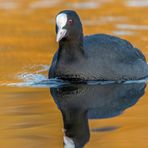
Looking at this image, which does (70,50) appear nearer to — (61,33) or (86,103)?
(61,33)

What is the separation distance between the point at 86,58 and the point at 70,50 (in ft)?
0.93

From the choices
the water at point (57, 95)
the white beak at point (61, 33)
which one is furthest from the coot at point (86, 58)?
the water at point (57, 95)

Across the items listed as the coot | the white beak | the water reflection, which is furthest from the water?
the white beak

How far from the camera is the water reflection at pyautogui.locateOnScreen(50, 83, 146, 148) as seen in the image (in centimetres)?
872

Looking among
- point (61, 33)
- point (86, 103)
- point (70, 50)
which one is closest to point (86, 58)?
point (70, 50)

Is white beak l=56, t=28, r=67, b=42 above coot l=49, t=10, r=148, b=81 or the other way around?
above

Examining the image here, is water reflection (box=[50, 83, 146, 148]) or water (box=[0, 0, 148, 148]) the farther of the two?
water reflection (box=[50, 83, 146, 148])

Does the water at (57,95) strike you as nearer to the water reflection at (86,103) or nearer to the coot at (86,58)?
the water reflection at (86,103)

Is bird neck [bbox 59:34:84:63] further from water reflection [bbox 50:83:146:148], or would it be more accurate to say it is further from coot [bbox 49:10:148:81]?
water reflection [bbox 50:83:146:148]

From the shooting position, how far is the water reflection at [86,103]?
872cm

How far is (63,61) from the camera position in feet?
38.0

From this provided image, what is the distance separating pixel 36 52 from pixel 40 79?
220 cm

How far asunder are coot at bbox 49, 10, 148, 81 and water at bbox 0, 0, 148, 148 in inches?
6.3

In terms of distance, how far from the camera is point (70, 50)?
1165cm
